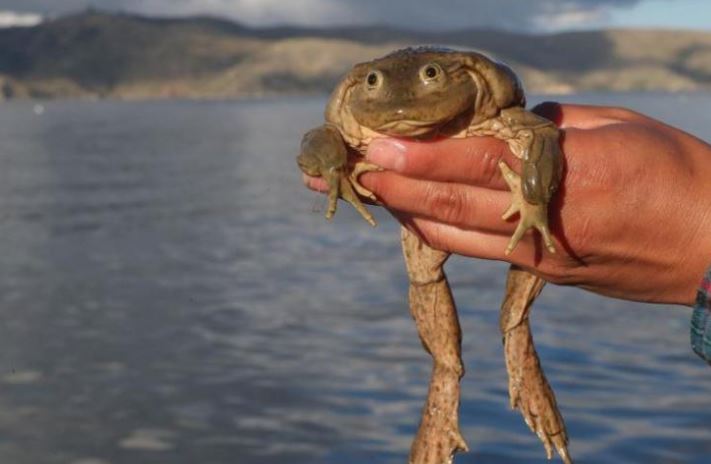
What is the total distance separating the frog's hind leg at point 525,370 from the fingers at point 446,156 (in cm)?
79

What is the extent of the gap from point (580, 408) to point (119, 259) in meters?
10.6

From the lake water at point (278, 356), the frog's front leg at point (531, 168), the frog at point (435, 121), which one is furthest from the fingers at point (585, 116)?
the lake water at point (278, 356)

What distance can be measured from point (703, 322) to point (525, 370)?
94cm

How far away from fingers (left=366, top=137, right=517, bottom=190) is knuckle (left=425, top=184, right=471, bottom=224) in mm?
183

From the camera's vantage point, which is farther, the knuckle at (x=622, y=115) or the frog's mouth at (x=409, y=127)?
the knuckle at (x=622, y=115)

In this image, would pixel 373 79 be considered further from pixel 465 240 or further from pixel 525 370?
pixel 525 370

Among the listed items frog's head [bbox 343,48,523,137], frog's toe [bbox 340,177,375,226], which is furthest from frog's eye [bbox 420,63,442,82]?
frog's toe [bbox 340,177,375,226]

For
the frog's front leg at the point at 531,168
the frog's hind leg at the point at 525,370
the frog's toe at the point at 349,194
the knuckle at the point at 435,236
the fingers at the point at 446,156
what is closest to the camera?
the frog's front leg at the point at 531,168

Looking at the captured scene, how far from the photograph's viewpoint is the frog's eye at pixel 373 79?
3967 mm

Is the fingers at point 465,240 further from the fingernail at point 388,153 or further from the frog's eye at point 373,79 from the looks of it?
the frog's eye at point 373,79

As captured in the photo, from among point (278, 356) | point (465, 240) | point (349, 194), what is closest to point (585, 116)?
point (465, 240)

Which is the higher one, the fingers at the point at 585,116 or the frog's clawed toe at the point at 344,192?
the fingers at the point at 585,116

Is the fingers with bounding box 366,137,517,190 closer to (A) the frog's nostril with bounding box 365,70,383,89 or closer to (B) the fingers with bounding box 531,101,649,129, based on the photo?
(A) the frog's nostril with bounding box 365,70,383,89

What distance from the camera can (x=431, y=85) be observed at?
394 centimetres
